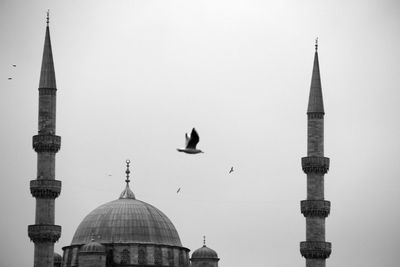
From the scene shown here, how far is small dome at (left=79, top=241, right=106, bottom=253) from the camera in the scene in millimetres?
171625

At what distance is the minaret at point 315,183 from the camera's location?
167375 millimetres

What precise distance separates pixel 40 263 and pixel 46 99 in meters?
9.28

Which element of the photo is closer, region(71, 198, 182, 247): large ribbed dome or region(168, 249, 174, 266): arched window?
region(71, 198, 182, 247): large ribbed dome

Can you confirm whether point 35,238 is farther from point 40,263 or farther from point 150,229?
point 150,229

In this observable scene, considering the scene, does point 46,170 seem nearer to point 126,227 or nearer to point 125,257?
point 125,257

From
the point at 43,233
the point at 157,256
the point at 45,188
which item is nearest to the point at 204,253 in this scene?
the point at 157,256

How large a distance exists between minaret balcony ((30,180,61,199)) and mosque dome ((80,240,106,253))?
22.8 ft

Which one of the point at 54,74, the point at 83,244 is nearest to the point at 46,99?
the point at 54,74

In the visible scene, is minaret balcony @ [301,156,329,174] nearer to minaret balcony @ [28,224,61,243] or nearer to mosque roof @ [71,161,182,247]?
mosque roof @ [71,161,182,247]

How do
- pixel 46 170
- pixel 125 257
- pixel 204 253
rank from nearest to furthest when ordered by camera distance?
pixel 46 170
pixel 125 257
pixel 204 253

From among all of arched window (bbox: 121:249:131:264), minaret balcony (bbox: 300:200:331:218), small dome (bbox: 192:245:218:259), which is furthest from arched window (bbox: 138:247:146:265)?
minaret balcony (bbox: 300:200:331:218)

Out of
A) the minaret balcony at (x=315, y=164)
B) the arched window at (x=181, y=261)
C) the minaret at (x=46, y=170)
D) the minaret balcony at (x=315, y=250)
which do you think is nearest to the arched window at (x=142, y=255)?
the arched window at (x=181, y=261)

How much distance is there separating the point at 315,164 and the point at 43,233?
52.2ft

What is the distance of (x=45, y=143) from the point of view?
545 feet
